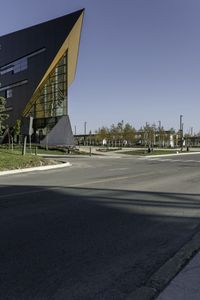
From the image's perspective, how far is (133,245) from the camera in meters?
6.94

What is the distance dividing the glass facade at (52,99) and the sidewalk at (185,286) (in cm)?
6120

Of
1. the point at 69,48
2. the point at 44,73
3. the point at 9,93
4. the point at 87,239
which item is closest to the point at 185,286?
the point at 87,239

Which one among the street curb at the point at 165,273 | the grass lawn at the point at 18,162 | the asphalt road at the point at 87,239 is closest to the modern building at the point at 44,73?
the grass lawn at the point at 18,162

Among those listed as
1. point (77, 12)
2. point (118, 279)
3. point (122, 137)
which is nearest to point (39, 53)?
point (77, 12)

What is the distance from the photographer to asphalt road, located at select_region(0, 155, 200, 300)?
509cm

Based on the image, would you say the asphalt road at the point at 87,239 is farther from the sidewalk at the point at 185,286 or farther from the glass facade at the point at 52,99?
the glass facade at the point at 52,99

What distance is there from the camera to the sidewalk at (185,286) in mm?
4621

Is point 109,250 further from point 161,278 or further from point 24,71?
point 24,71

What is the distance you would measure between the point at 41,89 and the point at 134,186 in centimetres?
5655

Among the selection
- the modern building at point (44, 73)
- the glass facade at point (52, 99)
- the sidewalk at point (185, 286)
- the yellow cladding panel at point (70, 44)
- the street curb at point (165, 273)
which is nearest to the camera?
the sidewalk at point (185, 286)

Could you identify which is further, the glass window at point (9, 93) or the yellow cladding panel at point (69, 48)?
the glass window at point (9, 93)

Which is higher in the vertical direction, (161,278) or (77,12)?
(77,12)

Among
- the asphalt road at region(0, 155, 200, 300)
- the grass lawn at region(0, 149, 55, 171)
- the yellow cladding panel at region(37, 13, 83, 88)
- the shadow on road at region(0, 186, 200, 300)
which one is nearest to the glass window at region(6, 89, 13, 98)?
the yellow cladding panel at region(37, 13, 83, 88)

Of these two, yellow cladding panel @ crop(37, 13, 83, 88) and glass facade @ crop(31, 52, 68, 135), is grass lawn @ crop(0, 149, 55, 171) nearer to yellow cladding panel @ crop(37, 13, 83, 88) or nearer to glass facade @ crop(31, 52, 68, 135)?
glass facade @ crop(31, 52, 68, 135)
